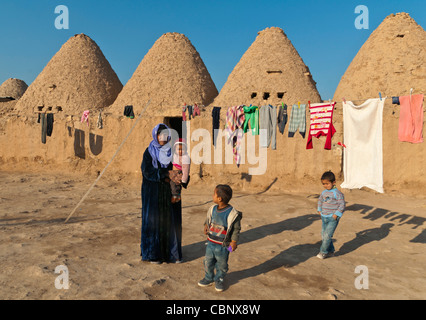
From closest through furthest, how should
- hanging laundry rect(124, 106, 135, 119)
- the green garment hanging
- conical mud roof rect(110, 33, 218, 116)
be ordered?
the green garment hanging
hanging laundry rect(124, 106, 135, 119)
conical mud roof rect(110, 33, 218, 116)

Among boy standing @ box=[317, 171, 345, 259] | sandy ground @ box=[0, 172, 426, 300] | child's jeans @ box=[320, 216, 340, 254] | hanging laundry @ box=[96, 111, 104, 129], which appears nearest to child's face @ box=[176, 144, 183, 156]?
sandy ground @ box=[0, 172, 426, 300]

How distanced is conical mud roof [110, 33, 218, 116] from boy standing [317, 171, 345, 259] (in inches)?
431

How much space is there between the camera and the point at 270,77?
1361 centimetres

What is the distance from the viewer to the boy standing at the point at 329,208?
149 inches

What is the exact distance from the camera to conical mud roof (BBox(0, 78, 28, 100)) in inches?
1128

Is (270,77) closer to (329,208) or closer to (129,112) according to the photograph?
(129,112)

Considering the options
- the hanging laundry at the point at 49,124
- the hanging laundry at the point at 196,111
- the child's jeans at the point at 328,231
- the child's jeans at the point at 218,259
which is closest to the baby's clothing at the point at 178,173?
the child's jeans at the point at 218,259

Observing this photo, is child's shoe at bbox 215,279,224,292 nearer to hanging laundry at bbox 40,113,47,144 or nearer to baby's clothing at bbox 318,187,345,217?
baby's clothing at bbox 318,187,345,217

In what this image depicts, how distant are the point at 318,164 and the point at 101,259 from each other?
6.75 meters

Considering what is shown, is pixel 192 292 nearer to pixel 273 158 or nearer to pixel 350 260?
pixel 350 260

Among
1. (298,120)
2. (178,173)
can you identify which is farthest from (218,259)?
(298,120)
